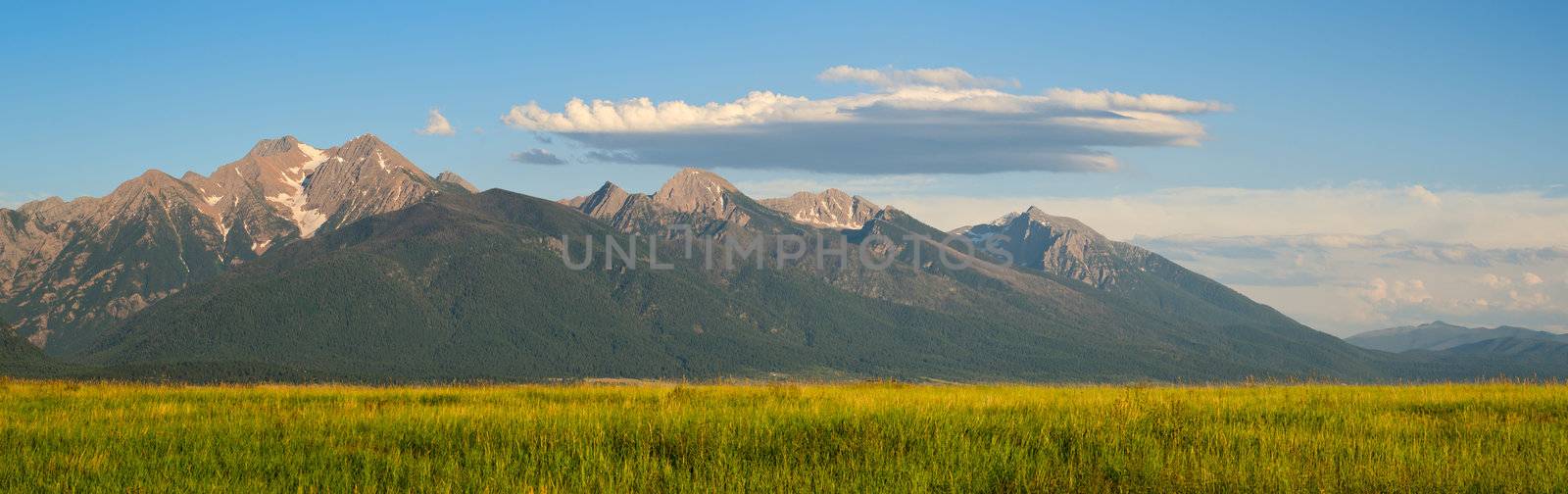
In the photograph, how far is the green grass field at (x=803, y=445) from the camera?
18.0 metres

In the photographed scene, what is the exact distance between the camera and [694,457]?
20.0 meters

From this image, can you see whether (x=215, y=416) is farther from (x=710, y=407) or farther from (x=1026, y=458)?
(x=1026, y=458)

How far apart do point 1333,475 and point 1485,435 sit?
22.6 feet

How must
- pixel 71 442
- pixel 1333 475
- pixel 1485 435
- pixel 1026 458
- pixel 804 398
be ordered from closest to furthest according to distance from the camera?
1. pixel 1333 475
2. pixel 1026 458
3. pixel 71 442
4. pixel 1485 435
5. pixel 804 398

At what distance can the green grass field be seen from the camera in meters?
18.0

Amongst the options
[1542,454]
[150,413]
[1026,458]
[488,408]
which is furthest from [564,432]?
[1542,454]

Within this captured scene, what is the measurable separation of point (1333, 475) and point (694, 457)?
9745 mm

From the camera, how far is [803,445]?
69.7ft

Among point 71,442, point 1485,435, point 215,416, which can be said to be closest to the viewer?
point 71,442

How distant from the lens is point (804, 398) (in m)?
30.2

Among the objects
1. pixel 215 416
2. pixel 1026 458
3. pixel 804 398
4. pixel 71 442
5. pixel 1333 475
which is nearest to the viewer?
pixel 1333 475

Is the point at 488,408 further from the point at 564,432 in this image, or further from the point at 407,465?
the point at 407,465

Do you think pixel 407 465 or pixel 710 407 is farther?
pixel 710 407

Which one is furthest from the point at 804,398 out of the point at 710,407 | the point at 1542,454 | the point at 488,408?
the point at 1542,454
